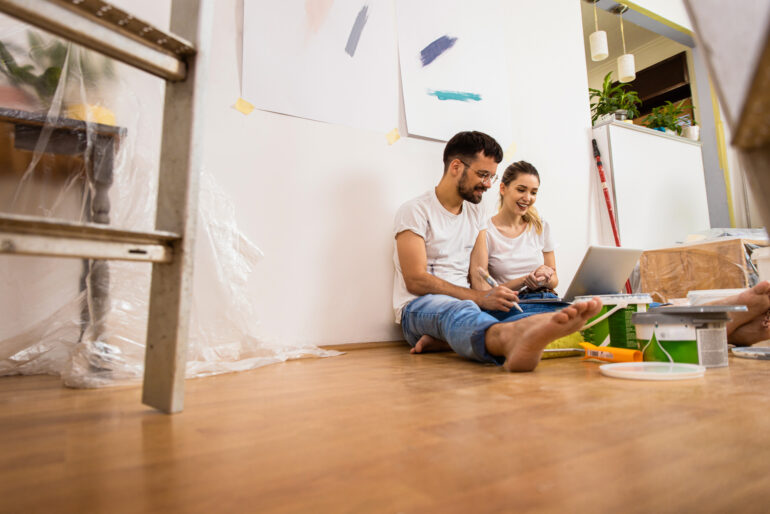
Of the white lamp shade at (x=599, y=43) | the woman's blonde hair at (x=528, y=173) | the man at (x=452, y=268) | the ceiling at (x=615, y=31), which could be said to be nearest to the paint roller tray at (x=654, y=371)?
the man at (x=452, y=268)

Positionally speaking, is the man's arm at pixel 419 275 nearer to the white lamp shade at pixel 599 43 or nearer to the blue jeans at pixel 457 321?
the blue jeans at pixel 457 321

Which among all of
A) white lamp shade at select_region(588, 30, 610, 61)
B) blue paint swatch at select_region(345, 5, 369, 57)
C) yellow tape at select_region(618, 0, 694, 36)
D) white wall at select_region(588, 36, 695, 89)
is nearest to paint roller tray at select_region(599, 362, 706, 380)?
blue paint swatch at select_region(345, 5, 369, 57)

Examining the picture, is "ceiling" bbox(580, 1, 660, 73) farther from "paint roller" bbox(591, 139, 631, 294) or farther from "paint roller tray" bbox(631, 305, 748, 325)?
"paint roller tray" bbox(631, 305, 748, 325)

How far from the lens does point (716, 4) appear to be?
0.71ft

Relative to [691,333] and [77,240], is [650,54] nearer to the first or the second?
[691,333]

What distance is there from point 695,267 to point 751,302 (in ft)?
3.91

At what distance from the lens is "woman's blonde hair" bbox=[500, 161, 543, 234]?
185cm

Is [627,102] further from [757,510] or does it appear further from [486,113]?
[757,510]

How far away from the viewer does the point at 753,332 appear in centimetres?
129

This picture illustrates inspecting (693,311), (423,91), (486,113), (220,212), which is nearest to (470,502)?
(693,311)

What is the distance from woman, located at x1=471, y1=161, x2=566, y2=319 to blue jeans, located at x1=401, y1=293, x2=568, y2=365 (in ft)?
0.74

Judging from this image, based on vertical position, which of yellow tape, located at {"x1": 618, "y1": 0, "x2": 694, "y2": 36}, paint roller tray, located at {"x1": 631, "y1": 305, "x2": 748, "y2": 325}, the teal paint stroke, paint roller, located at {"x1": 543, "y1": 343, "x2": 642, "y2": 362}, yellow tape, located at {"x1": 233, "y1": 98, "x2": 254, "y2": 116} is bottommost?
paint roller, located at {"x1": 543, "y1": 343, "x2": 642, "y2": 362}

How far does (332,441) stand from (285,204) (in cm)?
115

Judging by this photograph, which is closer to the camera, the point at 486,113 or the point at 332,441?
the point at 332,441
